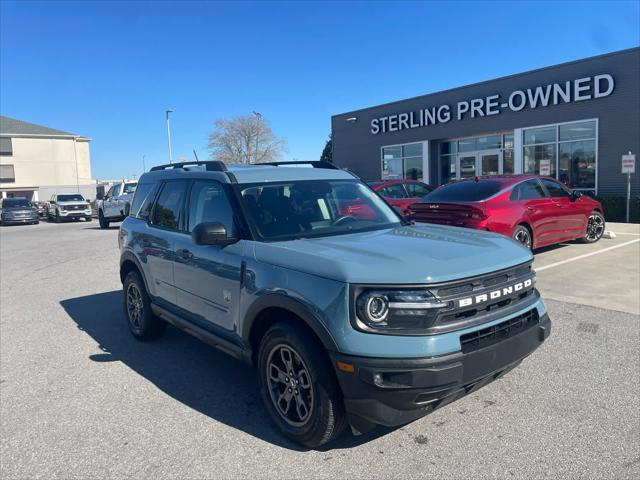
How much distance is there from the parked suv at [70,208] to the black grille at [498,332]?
30.7 metres

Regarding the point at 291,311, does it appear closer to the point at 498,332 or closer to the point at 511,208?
the point at 498,332

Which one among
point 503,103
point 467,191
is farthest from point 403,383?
point 503,103

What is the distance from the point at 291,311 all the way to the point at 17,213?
3287 centimetres

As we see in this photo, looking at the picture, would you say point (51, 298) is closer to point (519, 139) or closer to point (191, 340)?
point (191, 340)

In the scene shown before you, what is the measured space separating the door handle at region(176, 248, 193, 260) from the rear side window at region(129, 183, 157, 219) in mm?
1207

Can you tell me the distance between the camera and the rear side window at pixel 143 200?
5641 millimetres

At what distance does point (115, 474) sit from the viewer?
10.2 feet

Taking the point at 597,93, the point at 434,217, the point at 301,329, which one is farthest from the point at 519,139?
the point at 301,329

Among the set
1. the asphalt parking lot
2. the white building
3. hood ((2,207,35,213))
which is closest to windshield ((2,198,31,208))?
hood ((2,207,35,213))

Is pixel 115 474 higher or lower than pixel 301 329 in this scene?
lower

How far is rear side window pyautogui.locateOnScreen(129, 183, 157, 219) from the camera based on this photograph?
5.64m

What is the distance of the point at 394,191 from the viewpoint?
13875 mm

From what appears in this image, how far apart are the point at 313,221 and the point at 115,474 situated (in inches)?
87.8

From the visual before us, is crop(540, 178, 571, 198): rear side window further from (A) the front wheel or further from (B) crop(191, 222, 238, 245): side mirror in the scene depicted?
(B) crop(191, 222, 238, 245): side mirror
